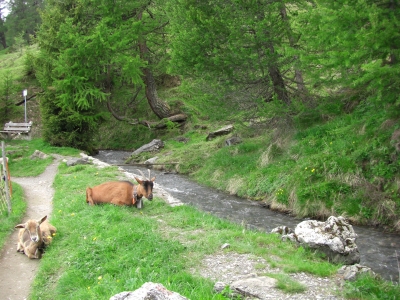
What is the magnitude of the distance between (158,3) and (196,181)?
47.2ft

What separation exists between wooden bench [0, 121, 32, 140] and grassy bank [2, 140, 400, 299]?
21.3 meters

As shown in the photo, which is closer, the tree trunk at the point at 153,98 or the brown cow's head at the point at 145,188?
the brown cow's head at the point at 145,188

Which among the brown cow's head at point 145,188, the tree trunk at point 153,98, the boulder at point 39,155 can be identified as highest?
the tree trunk at point 153,98

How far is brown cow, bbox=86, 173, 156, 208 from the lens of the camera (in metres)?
11.7

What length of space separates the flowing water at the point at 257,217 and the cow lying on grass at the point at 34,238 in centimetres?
516

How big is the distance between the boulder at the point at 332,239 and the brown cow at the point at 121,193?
445 centimetres

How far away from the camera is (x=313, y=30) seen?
1260 centimetres

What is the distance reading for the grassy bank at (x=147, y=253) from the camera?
22.2 feet

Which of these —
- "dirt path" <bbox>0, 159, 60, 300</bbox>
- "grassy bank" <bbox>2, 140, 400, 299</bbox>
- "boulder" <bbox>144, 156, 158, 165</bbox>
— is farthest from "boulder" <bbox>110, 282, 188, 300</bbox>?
"boulder" <bbox>144, 156, 158, 165</bbox>

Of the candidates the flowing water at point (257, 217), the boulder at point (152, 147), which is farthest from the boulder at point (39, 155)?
the boulder at point (152, 147)

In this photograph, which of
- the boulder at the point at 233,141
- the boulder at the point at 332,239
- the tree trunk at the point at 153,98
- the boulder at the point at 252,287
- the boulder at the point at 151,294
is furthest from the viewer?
the tree trunk at the point at 153,98

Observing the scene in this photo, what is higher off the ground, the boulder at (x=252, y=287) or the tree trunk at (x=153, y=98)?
the tree trunk at (x=153, y=98)

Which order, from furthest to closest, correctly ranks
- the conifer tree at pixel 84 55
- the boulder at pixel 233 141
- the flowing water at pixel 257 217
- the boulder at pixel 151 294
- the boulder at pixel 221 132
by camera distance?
the conifer tree at pixel 84 55
the boulder at pixel 221 132
the boulder at pixel 233 141
the flowing water at pixel 257 217
the boulder at pixel 151 294

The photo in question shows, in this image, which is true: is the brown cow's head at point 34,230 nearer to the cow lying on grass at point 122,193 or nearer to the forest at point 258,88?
the cow lying on grass at point 122,193
